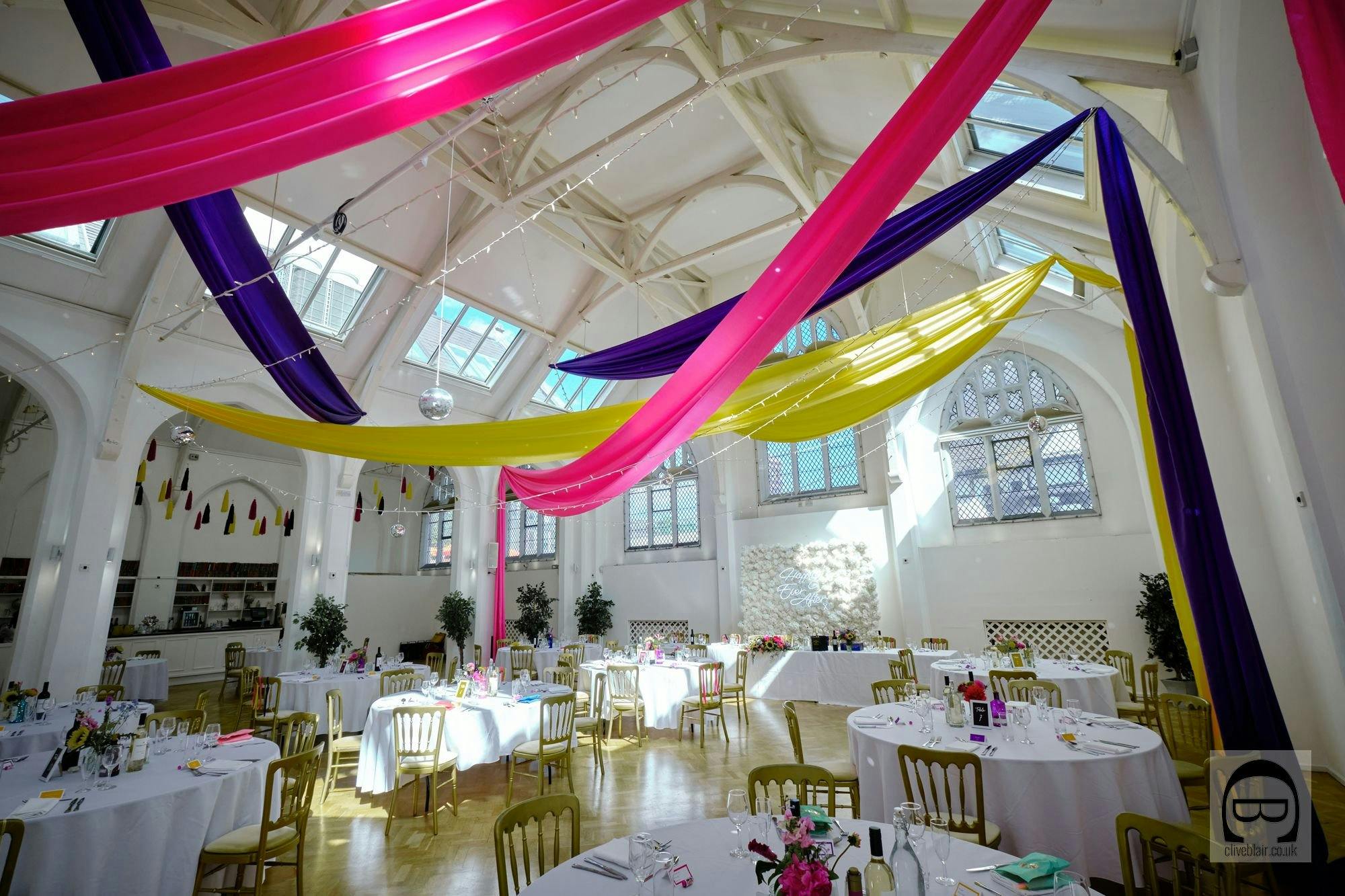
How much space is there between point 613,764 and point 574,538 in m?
6.73

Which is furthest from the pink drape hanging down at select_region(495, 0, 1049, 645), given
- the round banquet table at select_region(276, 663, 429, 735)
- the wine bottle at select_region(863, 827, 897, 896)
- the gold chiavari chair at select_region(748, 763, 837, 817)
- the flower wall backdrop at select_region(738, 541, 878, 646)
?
the flower wall backdrop at select_region(738, 541, 878, 646)

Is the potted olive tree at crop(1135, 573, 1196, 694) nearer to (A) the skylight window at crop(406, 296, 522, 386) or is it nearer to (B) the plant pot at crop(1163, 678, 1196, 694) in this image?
(B) the plant pot at crop(1163, 678, 1196, 694)

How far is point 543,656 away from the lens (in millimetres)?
9141

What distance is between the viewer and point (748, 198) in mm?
8930

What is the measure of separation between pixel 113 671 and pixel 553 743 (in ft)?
23.5

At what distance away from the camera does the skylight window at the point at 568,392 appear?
40.2 ft

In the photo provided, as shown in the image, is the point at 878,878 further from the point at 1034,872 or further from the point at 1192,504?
the point at 1192,504

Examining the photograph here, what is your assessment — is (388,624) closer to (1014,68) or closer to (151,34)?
(151,34)

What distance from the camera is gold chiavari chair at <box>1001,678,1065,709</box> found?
175 inches

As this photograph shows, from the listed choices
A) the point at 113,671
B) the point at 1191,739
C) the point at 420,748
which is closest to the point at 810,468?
the point at 1191,739

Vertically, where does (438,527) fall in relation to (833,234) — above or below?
above

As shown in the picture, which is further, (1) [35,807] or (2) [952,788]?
(2) [952,788]

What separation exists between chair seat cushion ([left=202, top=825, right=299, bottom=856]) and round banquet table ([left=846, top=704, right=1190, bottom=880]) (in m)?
2.99

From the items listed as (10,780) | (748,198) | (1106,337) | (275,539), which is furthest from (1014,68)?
(275,539)
